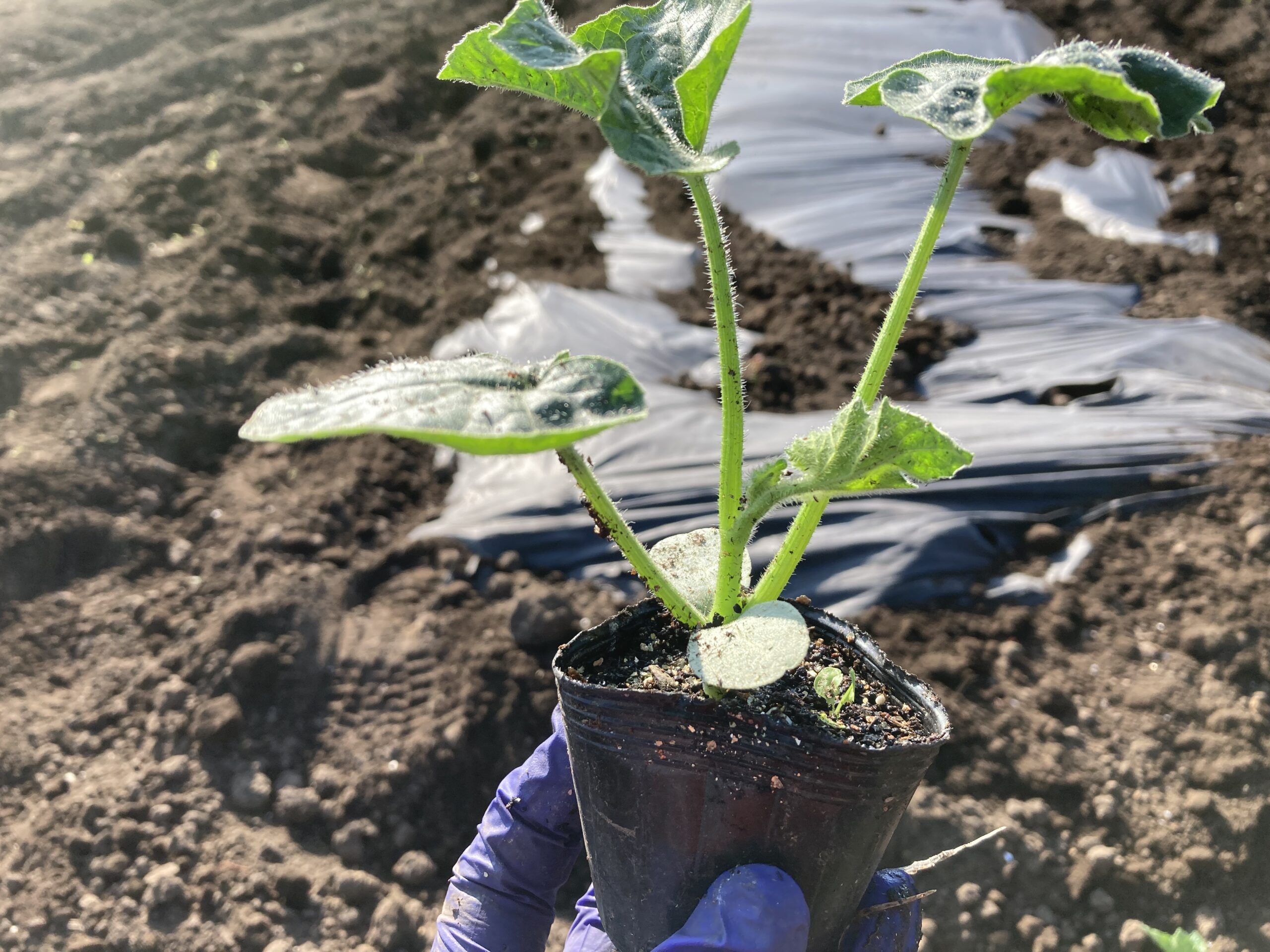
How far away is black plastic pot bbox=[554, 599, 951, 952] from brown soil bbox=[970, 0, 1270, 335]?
278cm

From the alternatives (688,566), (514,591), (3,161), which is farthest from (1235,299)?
(3,161)

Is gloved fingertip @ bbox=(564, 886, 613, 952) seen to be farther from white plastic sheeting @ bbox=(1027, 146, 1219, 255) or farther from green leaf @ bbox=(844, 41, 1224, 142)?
white plastic sheeting @ bbox=(1027, 146, 1219, 255)

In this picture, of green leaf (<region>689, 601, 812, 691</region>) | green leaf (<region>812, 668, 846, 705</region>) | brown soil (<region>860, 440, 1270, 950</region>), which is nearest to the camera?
green leaf (<region>689, 601, 812, 691</region>)

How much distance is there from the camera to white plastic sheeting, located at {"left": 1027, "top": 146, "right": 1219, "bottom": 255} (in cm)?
387

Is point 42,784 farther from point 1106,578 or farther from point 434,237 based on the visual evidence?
point 1106,578

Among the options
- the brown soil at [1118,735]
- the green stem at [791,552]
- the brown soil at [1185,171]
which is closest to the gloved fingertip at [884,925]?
the green stem at [791,552]

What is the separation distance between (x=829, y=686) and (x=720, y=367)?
0.47 m

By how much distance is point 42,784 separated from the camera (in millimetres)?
2537

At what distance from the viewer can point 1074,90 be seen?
1.04 m

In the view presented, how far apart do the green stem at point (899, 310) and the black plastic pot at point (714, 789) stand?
0.22 metres

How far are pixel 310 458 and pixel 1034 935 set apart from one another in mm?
2780

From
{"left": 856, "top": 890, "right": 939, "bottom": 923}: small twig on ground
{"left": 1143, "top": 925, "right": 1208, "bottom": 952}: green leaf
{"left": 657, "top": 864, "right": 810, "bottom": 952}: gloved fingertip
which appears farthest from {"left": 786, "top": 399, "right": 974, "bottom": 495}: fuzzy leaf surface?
{"left": 1143, "top": 925, "right": 1208, "bottom": 952}: green leaf

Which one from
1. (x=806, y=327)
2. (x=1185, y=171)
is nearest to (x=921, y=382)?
(x=806, y=327)

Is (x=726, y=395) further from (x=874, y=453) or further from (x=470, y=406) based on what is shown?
(x=470, y=406)
